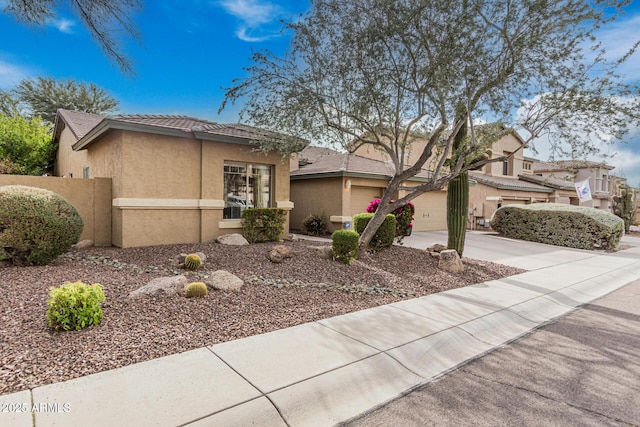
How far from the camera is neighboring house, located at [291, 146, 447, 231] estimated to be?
49.0 ft

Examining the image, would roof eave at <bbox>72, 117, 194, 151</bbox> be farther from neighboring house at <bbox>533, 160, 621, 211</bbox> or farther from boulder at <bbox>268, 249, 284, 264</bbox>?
neighboring house at <bbox>533, 160, 621, 211</bbox>

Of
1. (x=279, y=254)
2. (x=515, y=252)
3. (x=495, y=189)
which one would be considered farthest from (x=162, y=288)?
(x=495, y=189)

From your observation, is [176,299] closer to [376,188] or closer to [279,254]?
[279,254]

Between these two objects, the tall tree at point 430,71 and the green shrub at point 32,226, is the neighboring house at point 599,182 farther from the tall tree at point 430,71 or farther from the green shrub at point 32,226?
the green shrub at point 32,226

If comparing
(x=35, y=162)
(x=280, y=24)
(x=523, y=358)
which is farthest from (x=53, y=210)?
(x=35, y=162)

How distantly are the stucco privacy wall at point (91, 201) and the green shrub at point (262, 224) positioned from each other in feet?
13.0

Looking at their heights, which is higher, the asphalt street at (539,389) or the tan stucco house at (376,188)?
the tan stucco house at (376,188)

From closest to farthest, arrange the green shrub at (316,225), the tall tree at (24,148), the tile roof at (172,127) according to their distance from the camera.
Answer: the tile roof at (172,127), the green shrub at (316,225), the tall tree at (24,148)

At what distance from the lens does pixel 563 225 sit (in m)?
15.2

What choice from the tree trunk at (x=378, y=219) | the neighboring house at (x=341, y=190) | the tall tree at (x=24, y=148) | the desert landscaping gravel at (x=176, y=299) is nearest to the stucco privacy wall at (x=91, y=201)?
the desert landscaping gravel at (x=176, y=299)

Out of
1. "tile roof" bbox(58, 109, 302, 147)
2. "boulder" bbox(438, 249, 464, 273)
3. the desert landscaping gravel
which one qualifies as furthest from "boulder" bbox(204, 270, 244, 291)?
"boulder" bbox(438, 249, 464, 273)

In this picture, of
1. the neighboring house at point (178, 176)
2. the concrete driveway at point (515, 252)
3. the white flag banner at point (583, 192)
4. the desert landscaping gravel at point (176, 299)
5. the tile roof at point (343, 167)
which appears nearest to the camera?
the desert landscaping gravel at point (176, 299)

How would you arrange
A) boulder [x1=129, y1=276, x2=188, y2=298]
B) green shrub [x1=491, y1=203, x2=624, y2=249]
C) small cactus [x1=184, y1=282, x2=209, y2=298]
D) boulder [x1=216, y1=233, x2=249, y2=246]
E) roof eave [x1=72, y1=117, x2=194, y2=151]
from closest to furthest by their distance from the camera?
boulder [x1=129, y1=276, x2=188, y2=298] → small cactus [x1=184, y1=282, x2=209, y2=298] → roof eave [x1=72, y1=117, x2=194, y2=151] → boulder [x1=216, y1=233, x2=249, y2=246] → green shrub [x1=491, y1=203, x2=624, y2=249]

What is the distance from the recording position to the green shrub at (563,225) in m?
14.4
